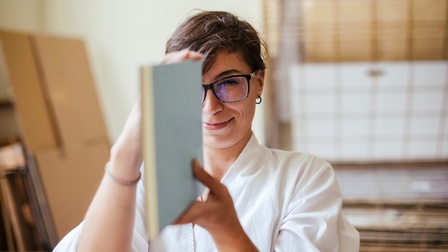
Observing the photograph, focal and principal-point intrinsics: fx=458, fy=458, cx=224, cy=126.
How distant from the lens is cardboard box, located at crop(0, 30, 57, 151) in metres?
2.40

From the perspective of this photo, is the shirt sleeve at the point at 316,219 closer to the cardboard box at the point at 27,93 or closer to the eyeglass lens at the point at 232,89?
the eyeglass lens at the point at 232,89

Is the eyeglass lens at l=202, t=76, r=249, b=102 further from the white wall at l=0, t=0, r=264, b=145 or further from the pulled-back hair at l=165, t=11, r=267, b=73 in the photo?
the white wall at l=0, t=0, r=264, b=145

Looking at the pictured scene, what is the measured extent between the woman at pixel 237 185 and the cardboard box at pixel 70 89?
5.89ft

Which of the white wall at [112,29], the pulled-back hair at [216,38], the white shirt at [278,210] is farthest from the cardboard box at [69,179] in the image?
the pulled-back hair at [216,38]

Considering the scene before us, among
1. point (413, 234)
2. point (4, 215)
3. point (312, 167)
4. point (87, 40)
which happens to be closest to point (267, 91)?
point (413, 234)

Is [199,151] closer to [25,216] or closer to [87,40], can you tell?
[25,216]

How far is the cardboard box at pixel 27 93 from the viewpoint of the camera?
240cm

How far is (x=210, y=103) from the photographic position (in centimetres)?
92

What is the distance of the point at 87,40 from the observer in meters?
2.99

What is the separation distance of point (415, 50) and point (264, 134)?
2.77ft

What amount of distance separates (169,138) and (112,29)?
2463 millimetres

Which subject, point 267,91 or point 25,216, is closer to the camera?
point 267,91

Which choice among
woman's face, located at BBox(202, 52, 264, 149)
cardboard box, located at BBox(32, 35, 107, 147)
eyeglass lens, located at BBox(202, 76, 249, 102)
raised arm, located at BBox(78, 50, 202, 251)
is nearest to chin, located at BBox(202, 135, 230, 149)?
woman's face, located at BBox(202, 52, 264, 149)

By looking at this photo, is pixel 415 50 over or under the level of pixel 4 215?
over
